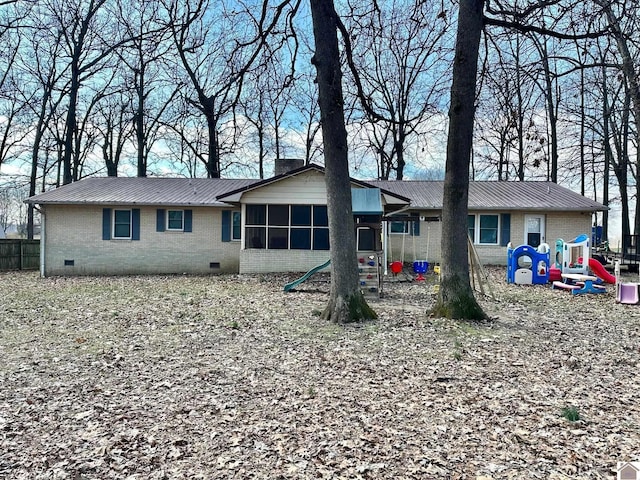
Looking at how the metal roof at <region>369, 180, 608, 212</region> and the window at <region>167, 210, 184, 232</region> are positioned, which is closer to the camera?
the window at <region>167, 210, 184, 232</region>

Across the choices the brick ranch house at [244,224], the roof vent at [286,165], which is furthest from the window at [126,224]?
the roof vent at [286,165]

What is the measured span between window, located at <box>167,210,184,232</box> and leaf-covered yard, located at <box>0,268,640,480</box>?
938cm

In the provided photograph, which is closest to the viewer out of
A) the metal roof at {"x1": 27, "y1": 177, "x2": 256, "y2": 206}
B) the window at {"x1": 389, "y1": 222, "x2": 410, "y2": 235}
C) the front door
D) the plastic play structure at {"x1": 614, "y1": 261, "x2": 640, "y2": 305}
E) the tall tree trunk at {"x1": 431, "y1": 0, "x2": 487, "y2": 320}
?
the tall tree trunk at {"x1": 431, "y1": 0, "x2": 487, "y2": 320}

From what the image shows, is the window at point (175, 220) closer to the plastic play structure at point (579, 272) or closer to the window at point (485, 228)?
the window at point (485, 228)

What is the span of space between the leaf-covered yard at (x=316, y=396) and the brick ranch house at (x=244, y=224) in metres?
7.61

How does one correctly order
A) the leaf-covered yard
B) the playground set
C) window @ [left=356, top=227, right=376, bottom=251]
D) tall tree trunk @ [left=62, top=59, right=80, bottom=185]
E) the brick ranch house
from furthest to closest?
tall tree trunk @ [left=62, top=59, right=80, bottom=185] < window @ [left=356, top=227, right=376, bottom=251] < the brick ranch house < the playground set < the leaf-covered yard

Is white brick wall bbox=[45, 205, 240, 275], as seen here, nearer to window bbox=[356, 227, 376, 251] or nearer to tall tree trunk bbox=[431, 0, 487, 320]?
window bbox=[356, 227, 376, 251]

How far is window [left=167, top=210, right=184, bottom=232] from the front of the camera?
18.0 metres

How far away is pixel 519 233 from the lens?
741 inches

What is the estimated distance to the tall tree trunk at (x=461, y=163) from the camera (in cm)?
777

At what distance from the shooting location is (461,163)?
7.86 m

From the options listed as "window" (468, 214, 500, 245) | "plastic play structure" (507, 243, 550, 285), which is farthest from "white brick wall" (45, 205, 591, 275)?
"plastic play structure" (507, 243, 550, 285)

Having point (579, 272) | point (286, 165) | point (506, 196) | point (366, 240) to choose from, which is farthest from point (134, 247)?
point (579, 272)

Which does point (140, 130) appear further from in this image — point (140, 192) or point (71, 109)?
point (140, 192)
